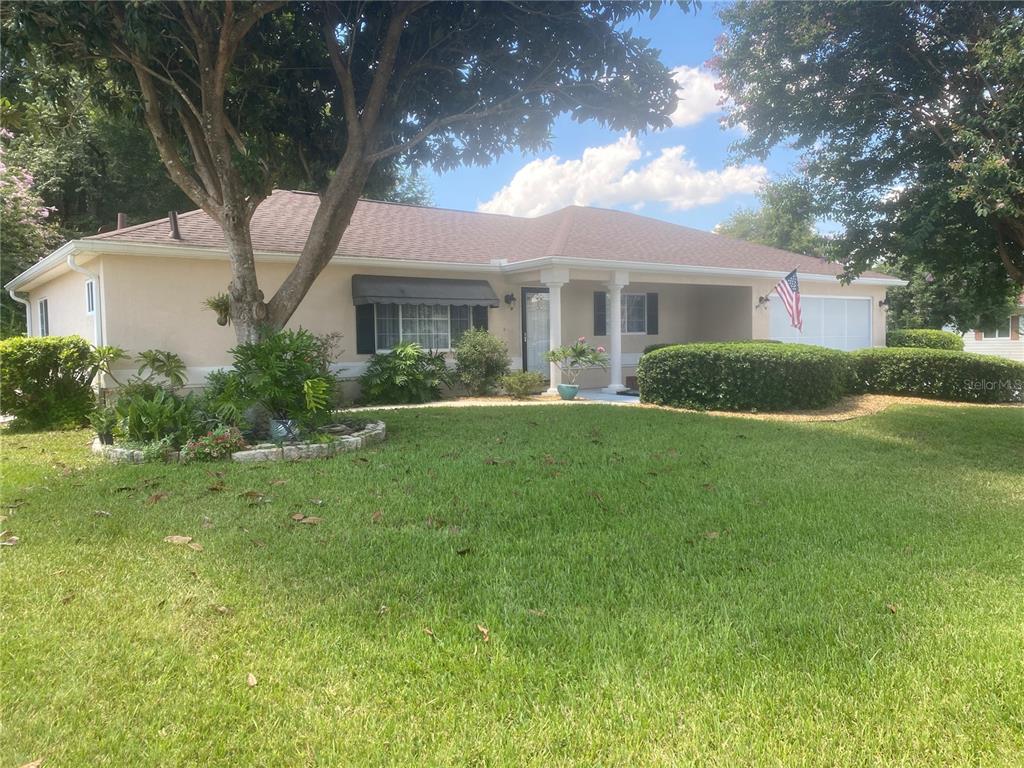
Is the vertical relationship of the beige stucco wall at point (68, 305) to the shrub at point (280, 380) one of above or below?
above

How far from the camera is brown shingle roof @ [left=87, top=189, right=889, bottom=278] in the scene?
13023 mm

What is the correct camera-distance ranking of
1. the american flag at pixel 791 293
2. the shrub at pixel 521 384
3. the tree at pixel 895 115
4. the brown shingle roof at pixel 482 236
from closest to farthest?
the tree at pixel 895 115 < the brown shingle roof at pixel 482 236 < the shrub at pixel 521 384 < the american flag at pixel 791 293

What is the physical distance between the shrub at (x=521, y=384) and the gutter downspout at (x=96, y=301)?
774 cm

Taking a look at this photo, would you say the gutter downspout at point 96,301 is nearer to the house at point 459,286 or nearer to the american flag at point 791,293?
the house at point 459,286

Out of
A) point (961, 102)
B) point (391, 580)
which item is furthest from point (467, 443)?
point (961, 102)

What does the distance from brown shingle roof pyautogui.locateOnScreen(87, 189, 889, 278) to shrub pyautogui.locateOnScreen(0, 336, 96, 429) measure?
2.20m

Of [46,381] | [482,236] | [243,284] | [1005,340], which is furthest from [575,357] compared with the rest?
[1005,340]

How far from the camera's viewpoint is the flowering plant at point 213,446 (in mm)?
7133

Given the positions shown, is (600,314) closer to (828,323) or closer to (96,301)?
(828,323)

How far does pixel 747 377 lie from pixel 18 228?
2038 cm

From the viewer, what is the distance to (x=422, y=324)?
1451cm

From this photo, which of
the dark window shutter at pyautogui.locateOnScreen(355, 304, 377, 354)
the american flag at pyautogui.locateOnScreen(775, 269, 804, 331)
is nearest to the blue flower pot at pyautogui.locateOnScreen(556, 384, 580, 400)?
the dark window shutter at pyautogui.locateOnScreen(355, 304, 377, 354)

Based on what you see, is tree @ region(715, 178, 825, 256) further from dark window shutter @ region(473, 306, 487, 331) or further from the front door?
dark window shutter @ region(473, 306, 487, 331)

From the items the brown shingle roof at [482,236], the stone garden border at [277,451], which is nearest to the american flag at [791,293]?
the brown shingle roof at [482,236]
